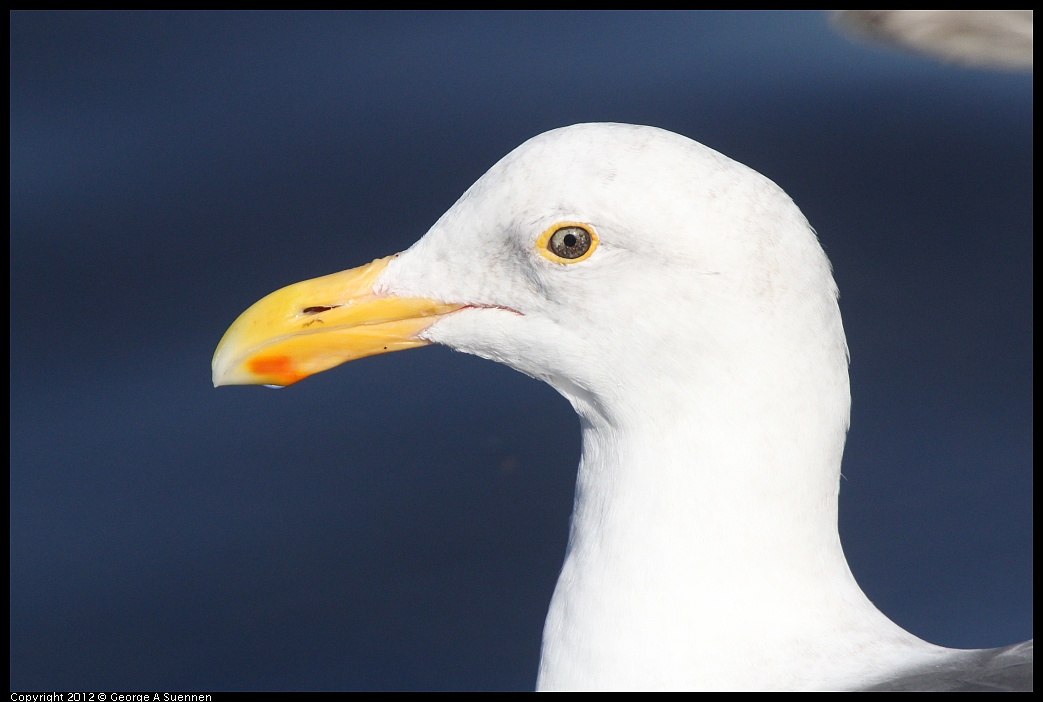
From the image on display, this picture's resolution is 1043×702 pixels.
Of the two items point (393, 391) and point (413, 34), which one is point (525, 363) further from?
point (413, 34)

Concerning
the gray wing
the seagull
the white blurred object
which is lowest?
the gray wing

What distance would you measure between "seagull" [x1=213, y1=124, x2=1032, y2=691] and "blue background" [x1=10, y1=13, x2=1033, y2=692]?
1.78 metres

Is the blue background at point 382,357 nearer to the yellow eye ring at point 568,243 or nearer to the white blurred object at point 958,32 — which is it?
the white blurred object at point 958,32

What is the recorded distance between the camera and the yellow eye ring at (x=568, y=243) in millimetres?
2957

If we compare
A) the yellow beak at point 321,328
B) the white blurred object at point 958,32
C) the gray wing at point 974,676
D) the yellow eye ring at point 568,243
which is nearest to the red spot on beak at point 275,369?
the yellow beak at point 321,328

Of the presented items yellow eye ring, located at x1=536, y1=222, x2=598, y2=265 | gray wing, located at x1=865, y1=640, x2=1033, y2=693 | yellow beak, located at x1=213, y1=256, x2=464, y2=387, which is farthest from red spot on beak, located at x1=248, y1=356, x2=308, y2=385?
gray wing, located at x1=865, y1=640, x2=1033, y2=693

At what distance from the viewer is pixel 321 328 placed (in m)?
3.33

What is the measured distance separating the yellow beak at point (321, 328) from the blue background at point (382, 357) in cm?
177

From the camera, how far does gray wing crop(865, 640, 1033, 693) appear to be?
9.56 feet

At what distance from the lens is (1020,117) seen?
21.0ft

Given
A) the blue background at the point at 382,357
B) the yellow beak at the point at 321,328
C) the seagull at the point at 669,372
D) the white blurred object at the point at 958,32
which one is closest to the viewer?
the seagull at the point at 669,372

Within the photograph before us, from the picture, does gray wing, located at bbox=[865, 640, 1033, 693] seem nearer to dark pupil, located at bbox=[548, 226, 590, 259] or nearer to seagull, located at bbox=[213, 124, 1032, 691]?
seagull, located at bbox=[213, 124, 1032, 691]

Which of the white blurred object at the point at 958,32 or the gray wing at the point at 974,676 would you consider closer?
the gray wing at the point at 974,676

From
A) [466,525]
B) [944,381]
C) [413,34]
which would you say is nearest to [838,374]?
[466,525]
